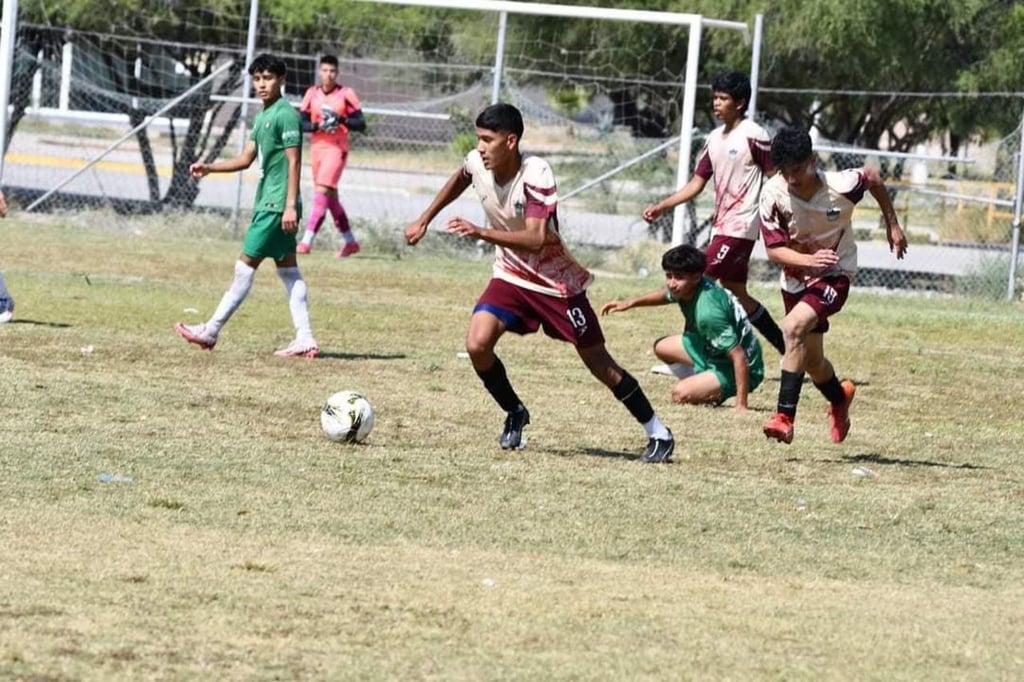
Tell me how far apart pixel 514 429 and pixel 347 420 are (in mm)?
850

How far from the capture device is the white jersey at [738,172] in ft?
42.4

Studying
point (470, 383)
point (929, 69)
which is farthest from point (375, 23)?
point (470, 383)

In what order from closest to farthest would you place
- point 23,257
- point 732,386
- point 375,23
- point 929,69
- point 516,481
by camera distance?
1. point 516,481
2. point 732,386
3. point 23,257
4. point 929,69
5. point 375,23

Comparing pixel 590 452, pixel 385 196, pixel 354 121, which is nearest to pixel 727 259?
pixel 590 452

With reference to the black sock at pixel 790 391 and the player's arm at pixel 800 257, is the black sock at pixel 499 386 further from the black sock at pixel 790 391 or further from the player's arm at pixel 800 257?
the player's arm at pixel 800 257

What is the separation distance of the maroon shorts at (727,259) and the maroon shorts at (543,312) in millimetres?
3504

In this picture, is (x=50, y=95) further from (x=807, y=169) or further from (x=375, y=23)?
(x=807, y=169)

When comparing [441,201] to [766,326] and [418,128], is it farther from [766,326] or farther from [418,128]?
[418,128]

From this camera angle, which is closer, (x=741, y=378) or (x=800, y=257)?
(x=800, y=257)

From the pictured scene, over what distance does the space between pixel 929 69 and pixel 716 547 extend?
692 inches

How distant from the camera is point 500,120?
9164 mm

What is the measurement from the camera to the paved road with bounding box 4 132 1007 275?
24.5m

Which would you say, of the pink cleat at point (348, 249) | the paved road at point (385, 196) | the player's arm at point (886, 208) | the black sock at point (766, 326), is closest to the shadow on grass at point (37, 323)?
the black sock at point (766, 326)

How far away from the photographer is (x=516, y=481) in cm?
888
